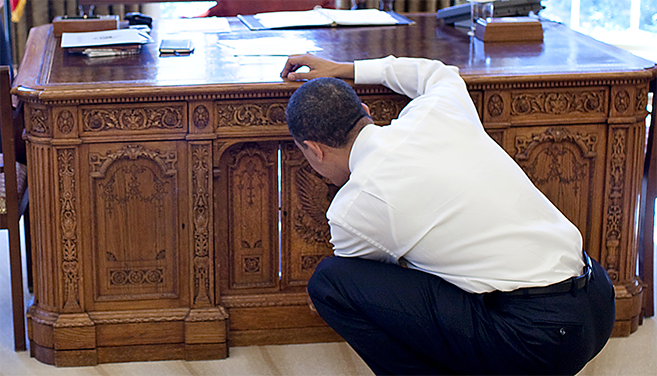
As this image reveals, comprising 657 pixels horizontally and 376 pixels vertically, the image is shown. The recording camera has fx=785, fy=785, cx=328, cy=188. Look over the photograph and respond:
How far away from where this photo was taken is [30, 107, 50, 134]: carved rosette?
204 centimetres

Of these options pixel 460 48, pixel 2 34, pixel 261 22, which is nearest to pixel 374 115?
pixel 460 48

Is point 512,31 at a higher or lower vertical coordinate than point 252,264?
higher

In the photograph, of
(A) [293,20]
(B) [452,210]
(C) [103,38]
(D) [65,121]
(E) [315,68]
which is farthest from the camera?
(A) [293,20]

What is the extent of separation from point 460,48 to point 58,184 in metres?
1.36

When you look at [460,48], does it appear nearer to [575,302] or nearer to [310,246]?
[310,246]

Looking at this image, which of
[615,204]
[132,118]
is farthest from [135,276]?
[615,204]

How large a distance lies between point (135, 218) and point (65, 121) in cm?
33

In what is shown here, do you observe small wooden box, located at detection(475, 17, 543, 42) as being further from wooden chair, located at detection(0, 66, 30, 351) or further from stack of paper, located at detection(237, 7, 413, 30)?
wooden chair, located at detection(0, 66, 30, 351)

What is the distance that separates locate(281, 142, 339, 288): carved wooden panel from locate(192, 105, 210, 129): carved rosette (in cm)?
23

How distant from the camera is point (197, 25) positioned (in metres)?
3.19

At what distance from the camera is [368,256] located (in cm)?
179

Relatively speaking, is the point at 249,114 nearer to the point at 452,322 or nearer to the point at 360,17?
the point at 452,322

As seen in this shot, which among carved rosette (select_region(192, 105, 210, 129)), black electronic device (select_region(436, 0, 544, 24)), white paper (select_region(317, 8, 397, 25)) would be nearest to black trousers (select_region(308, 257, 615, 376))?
carved rosette (select_region(192, 105, 210, 129))

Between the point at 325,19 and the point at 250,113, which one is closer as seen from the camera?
the point at 250,113
